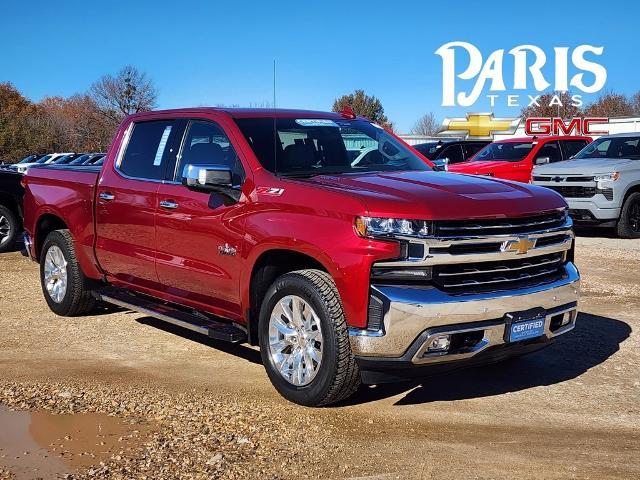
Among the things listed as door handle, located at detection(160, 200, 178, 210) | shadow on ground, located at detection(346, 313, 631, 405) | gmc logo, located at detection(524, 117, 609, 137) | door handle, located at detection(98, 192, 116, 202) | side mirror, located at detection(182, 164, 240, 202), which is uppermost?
gmc logo, located at detection(524, 117, 609, 137)

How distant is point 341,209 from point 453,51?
4714cm

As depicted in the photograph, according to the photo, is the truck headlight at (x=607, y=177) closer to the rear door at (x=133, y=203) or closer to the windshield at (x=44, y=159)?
the rear door at (x=133, y=203)

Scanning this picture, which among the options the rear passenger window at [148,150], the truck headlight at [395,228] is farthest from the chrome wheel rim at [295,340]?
the rear passenger window at [148,150]

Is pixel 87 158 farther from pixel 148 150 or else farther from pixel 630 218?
pixel 148 150

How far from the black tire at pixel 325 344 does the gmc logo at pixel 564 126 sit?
3888 cm

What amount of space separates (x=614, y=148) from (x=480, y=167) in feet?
9.96

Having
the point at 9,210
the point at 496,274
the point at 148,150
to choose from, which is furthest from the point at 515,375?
the point at 9,210

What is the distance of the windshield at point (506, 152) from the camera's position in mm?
17844

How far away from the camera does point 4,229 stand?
508 inches

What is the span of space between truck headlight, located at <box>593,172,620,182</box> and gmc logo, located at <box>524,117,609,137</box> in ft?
93.4

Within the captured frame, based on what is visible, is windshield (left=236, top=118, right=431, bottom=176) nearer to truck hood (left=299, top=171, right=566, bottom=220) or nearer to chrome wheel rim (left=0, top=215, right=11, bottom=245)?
truck hood (left=299, top=171, right=566, bottom=220)

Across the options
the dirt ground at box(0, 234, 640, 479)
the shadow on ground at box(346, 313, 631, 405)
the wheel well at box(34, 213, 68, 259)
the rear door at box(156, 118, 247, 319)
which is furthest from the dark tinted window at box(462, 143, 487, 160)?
the rear door at box(156, 118, 247, 319)

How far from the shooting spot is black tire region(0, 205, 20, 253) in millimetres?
12812

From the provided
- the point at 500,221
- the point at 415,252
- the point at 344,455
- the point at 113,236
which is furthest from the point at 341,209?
the point at 113,236
